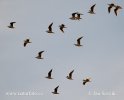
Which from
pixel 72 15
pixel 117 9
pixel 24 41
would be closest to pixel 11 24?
pixel 24 41

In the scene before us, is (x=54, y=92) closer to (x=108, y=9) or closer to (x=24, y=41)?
(x=24, y=41)

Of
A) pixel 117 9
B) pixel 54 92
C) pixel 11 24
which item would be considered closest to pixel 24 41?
pixel 11 24

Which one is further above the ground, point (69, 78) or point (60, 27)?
point (60, 27)

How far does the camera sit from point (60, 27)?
100m

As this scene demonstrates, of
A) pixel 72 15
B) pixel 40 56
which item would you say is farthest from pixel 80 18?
pixel 40 56

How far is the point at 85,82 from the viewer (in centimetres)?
10112

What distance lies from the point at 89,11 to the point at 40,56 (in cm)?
1128

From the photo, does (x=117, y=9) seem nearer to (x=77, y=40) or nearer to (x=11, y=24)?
(x=77, y=40)

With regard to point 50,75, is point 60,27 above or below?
above

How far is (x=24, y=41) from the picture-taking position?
102 metres

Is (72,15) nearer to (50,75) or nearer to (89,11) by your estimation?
(89,11)

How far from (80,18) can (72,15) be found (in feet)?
6.21

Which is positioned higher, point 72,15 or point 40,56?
point 72,15

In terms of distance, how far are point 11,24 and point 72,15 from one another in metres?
10.1
